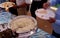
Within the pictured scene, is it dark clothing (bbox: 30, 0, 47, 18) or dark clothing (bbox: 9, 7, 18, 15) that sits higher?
dark clothing (bbox: 30, 0, 47, 18)

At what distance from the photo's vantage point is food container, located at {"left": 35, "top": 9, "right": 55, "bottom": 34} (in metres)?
0.63

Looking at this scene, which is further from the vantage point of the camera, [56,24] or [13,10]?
[13,10]

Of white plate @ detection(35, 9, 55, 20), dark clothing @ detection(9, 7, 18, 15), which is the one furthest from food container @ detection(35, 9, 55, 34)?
dark clothing @ detection(9, 7, 18, 15)

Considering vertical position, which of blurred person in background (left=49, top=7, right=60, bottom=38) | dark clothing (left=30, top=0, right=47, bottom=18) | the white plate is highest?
dark clothing (left=30, top=0, right=47, bottom=18)

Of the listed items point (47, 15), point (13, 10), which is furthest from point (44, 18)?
point (13, 10)

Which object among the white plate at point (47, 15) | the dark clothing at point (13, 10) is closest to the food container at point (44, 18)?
the white plate at point (47, 15)

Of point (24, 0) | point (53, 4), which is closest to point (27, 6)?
point (24, 0)

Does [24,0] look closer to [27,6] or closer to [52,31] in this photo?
[27,6]

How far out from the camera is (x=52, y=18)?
0.59 m

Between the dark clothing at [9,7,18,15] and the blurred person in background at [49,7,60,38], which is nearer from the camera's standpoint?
the blurred person in background at [49,7,60,38]

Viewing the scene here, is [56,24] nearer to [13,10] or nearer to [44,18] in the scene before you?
[44,18]

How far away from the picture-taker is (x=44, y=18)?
63 centimetres

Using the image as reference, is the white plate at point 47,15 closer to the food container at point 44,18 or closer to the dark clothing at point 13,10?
the food container at point 44,18

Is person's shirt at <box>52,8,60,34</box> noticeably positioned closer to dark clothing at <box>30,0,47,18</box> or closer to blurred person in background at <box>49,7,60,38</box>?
blurred person in background at <box>49,7,60,38</box>
